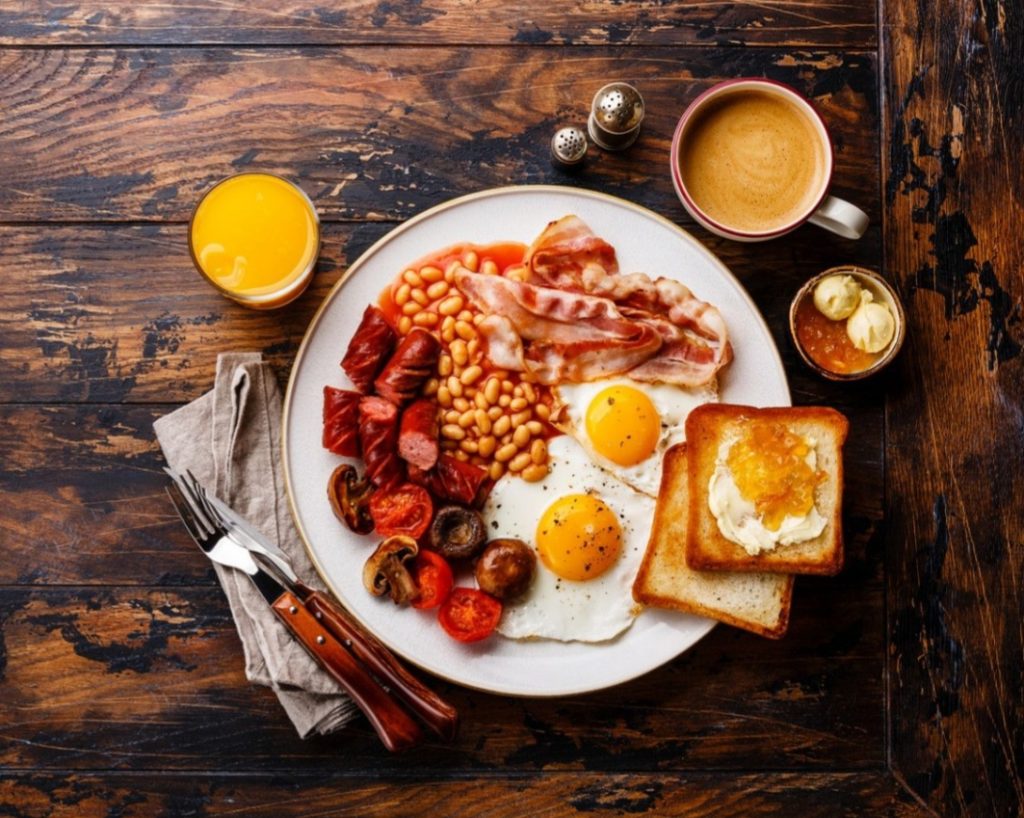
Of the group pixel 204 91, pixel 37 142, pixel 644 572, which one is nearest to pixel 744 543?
pixel 644 572

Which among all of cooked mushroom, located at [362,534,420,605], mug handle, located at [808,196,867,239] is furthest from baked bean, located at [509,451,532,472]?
mug handle, located at [808,196,867,239]

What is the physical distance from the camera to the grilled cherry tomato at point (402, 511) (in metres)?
2.86

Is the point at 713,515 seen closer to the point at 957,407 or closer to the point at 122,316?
the point at 957,407

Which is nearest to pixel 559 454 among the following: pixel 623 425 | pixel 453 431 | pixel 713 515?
pixel 623 425

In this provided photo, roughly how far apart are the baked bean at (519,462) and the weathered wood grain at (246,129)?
854 mm

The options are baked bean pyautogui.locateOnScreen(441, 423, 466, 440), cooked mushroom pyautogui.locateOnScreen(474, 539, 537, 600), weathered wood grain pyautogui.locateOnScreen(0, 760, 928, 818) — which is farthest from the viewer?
weathered wood grain pyautogui.locateOnScreen(0, 760, 928, 818)

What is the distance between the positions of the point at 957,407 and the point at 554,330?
1311 millimetres

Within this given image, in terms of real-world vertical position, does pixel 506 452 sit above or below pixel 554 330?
below

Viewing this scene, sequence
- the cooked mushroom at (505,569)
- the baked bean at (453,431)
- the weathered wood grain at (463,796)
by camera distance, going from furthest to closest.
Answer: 1. the weathered wood grain at (463,796)
2. the baked bean at (453,431)
3. the cooked mushroom at (505,569)

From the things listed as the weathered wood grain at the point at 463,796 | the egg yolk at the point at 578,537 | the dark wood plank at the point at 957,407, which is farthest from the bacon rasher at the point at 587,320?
the weathered wood grain at the point at 463,796

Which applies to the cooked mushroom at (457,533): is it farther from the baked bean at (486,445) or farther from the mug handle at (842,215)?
the mug handle at (842,215)

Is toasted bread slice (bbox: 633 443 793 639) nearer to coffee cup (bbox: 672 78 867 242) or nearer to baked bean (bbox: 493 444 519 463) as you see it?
baked bean (bbox: 493 444 519 463)

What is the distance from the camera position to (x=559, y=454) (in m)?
2.95

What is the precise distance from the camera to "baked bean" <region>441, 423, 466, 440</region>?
9.48ft
